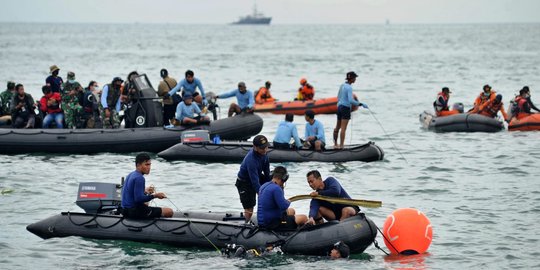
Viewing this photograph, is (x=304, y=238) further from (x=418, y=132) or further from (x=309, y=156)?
(x=418, y=132)

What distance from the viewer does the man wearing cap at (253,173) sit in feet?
47.4

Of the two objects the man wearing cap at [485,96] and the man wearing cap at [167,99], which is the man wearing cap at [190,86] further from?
the man wearing cap at [485,96]

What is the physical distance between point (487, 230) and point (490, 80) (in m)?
42.3

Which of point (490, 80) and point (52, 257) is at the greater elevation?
point (490, 80)

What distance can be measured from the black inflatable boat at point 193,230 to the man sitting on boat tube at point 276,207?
130mm

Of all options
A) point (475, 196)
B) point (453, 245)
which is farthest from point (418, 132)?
point (453, 245)

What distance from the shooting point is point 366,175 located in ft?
70.4

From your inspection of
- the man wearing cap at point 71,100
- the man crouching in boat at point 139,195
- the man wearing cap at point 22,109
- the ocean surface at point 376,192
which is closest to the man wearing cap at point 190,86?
→ the ocean surface at point 376,192

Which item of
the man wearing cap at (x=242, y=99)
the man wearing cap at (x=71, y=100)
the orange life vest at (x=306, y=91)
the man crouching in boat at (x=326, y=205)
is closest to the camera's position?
the man crouching in boat at (x=326, y=205)

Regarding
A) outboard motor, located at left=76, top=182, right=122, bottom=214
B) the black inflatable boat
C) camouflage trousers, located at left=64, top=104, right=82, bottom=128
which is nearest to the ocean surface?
the black inflatable boat

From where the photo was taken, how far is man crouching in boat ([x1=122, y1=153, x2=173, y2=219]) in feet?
46.0

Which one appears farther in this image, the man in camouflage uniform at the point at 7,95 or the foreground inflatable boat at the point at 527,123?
the foreground inflatable boat at the point at 527,123

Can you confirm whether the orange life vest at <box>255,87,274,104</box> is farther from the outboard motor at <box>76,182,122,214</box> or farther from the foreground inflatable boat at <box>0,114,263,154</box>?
the outboard motor at <box>76,182,122,214</box>

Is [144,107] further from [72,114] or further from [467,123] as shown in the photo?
[467,123]
